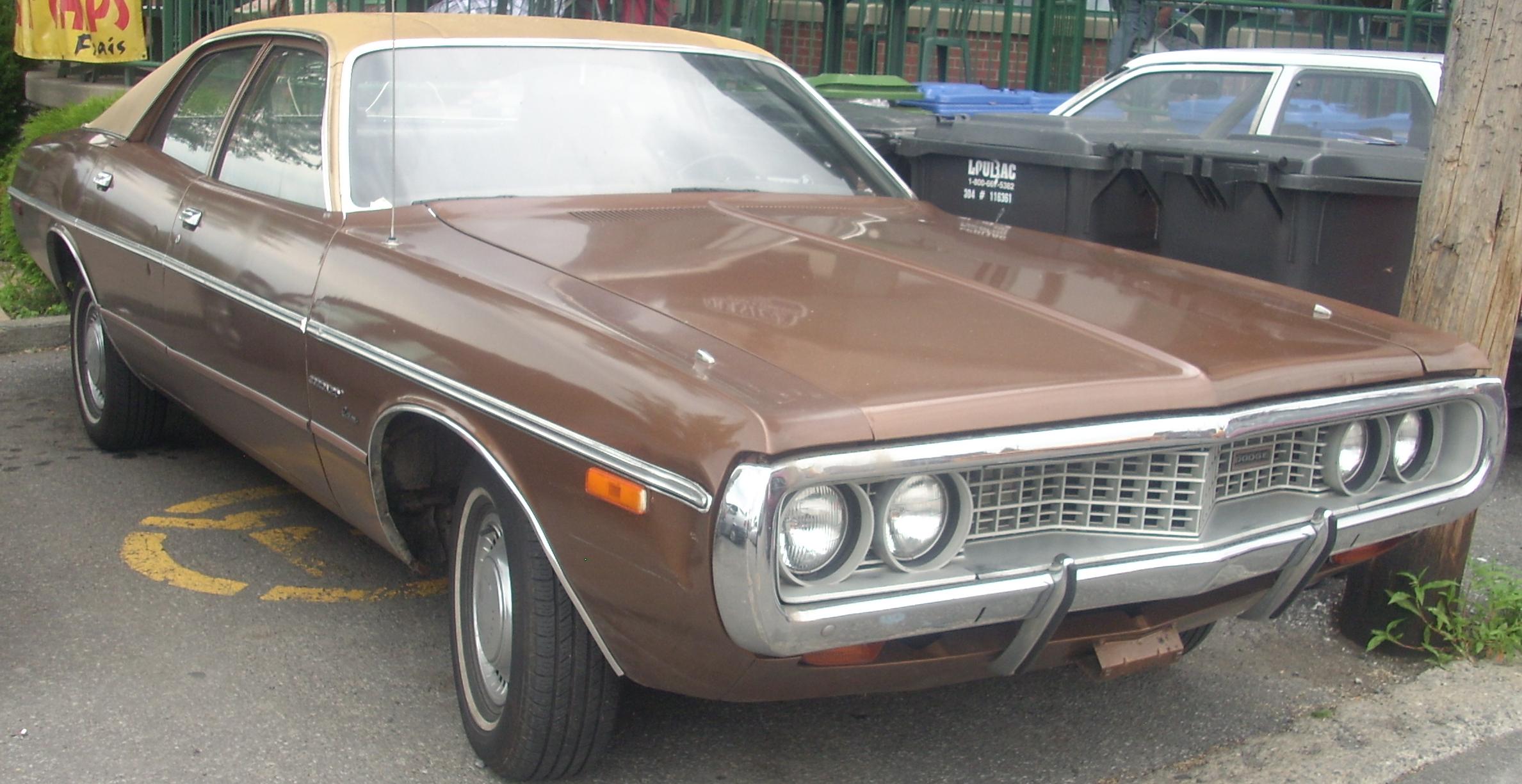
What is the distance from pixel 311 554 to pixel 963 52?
861 centimetres

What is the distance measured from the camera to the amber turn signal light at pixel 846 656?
244cm

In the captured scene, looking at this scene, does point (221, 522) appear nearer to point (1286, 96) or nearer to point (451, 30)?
point (451, 30)

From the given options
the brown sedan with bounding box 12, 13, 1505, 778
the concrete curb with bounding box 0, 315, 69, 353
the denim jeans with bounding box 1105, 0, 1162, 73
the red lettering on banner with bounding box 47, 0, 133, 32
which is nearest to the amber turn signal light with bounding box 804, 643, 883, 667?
the brown sedan with bounding box 12, 13, 1505, 778

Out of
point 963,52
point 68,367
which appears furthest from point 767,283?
point 963,52

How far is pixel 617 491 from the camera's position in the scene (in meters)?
2.42

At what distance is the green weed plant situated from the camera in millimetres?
3715

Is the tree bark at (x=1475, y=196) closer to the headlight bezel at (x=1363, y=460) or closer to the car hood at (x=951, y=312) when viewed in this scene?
the car hood at (x=951, y=312)

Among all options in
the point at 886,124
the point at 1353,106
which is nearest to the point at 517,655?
the point at 886,124

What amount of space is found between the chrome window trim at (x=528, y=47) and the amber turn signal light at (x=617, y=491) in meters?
1.34

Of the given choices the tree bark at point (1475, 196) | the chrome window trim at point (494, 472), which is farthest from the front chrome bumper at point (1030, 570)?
the tree bark at point (1475, 196)

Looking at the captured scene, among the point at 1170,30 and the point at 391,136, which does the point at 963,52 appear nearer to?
the point at 1170,30

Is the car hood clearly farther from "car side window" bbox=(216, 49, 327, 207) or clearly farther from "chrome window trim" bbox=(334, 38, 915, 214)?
"car side window" bbox=(216, 49, 327, 207)

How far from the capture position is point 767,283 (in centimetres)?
302

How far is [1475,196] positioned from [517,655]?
255cm
